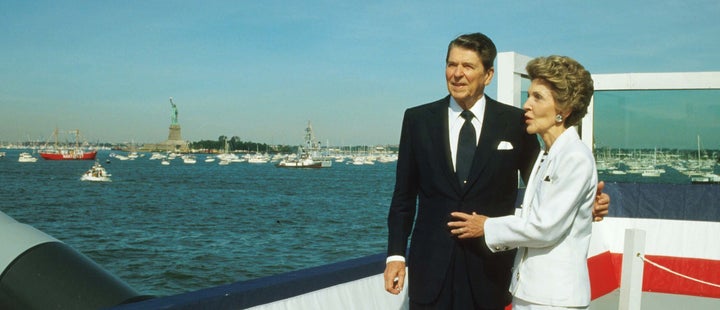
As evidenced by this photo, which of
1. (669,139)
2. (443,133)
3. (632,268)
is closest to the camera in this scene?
(443,133)

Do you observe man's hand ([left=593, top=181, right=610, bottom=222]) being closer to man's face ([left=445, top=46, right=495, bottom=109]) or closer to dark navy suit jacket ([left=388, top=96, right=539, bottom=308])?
dark navy suit jacket ([left=388, top=96, right=539, bottom=308])

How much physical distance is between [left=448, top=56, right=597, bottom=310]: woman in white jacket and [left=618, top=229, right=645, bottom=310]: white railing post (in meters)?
1.64

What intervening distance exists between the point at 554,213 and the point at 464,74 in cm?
65

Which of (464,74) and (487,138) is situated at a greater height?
(464,74)

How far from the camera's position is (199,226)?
44688 millimetres

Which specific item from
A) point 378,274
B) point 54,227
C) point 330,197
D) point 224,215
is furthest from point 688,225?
point 330,197

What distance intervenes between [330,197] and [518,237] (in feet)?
215

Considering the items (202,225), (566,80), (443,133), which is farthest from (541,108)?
(202,225)

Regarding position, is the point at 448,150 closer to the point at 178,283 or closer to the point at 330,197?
the point at 178,283

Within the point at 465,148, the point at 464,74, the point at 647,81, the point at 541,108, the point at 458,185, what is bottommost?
the point at 458,185

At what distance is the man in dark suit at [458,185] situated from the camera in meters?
2.46

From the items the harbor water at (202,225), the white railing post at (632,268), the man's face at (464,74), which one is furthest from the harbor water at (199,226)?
the man's face at (464,74)

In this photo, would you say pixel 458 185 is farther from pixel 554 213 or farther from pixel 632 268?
pixel 632 268

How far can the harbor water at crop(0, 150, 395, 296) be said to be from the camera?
2750cm
